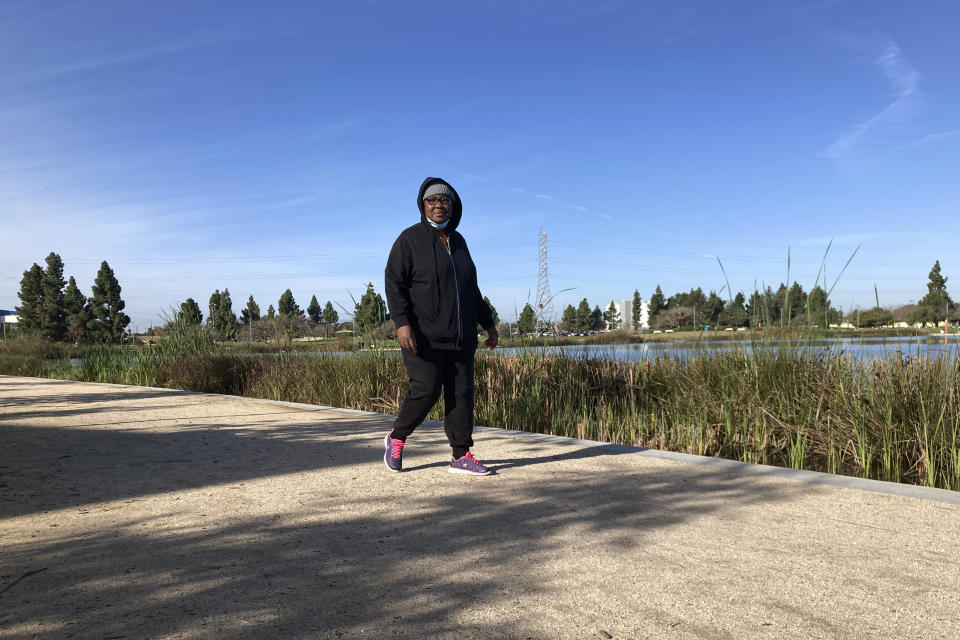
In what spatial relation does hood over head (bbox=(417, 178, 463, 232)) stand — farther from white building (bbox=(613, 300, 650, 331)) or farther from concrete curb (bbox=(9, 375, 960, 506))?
white building (bbox=(613, 300, 650, 331))

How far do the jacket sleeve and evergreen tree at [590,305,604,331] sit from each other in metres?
99.2

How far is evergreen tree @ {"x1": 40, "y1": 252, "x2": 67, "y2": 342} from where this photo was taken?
46.3m

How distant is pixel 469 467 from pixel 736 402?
2.66 meters

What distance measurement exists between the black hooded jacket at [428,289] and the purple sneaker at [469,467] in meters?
0.71

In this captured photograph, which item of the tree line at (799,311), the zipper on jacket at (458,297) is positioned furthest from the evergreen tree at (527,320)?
the zipper on jacket at (458,297)

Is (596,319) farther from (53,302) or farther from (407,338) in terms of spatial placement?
(407,338)

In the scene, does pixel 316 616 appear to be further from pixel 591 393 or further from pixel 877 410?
pixel 591 393

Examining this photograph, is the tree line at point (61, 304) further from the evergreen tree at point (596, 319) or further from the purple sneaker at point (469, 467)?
the evergreen tree at point (596, 319)

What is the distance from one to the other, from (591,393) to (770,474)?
3137 mm

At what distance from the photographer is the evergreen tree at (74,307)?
47344 millimetres

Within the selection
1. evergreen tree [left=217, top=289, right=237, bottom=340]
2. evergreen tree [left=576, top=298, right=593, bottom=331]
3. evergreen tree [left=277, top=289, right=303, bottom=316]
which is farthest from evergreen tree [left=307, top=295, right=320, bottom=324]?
evergreen tree [left=217, top=289, right=237, bottom=340]

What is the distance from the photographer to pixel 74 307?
4775 centimetres

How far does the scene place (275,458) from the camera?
4.75m

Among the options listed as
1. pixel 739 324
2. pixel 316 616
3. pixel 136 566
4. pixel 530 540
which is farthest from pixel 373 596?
pixel 739 324
